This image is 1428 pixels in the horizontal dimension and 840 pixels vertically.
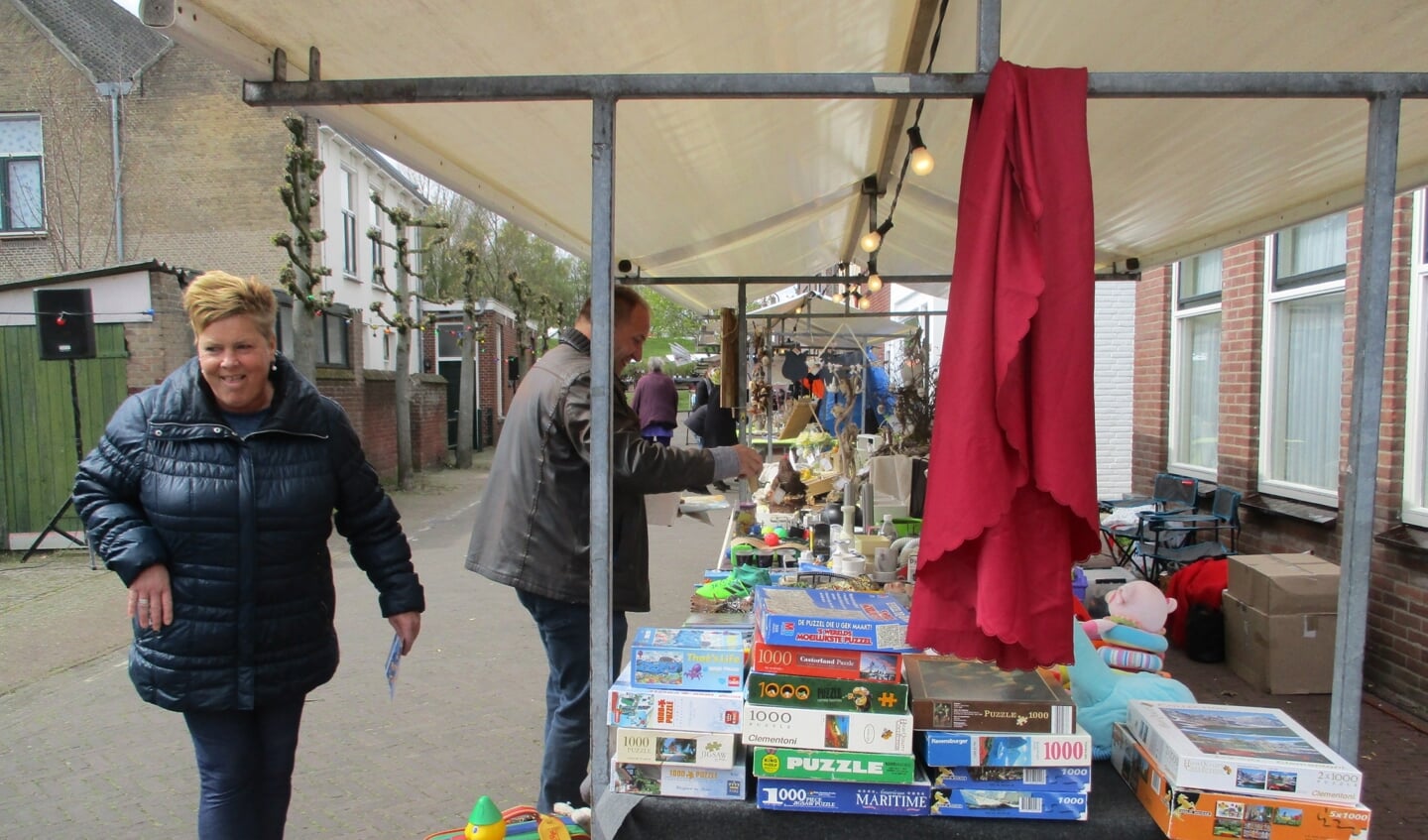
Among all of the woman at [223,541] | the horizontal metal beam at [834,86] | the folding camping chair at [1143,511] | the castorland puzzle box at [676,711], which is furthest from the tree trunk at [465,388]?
the castorland puzzle box at [676,711]

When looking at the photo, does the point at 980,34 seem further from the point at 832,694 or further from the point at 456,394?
the point at 456,394

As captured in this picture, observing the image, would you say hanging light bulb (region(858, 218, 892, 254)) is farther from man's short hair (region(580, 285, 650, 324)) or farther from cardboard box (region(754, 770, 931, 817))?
cardboard box (region(754, 770, 931, 817))

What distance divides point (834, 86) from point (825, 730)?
1.38 metres

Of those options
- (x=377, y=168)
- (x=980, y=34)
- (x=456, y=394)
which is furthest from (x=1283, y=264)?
(x=456, y=394)

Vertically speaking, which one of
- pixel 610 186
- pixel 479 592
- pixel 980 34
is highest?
pixel 980 34

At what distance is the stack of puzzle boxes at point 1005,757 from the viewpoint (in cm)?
185

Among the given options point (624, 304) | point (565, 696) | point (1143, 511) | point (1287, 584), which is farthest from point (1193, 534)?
point (565, 696)

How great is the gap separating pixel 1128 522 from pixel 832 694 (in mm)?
5869

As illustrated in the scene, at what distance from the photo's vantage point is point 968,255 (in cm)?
167

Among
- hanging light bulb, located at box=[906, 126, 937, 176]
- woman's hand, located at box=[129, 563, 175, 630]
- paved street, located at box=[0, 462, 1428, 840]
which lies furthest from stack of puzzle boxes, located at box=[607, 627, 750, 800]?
hanging light bulb, located at box=[906, 126, 937, 176]

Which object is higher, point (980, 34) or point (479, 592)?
point (980, 34)

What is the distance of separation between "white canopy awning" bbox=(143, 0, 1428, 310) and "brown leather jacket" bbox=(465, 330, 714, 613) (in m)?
A: 0.81

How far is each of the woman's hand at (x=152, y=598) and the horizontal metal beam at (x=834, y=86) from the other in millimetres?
1251

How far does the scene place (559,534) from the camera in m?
2.88
